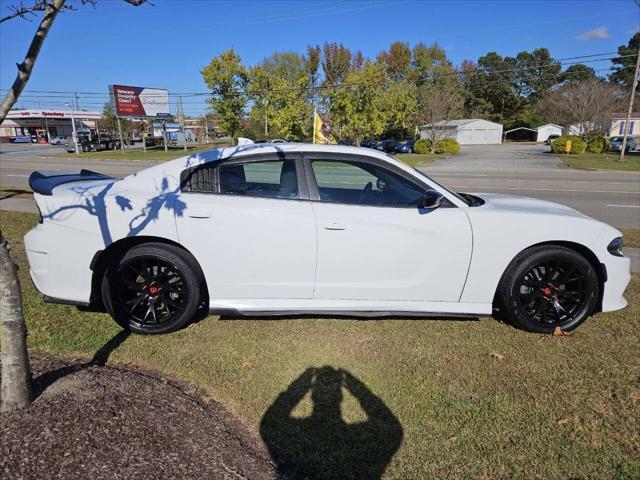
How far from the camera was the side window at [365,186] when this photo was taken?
138 inches

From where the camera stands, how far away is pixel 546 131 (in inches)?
2822

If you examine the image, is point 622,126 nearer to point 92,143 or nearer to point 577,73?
point 577,73

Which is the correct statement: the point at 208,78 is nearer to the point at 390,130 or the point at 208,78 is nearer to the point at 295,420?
the point at 390,130

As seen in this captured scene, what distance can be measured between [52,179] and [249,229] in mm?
2016

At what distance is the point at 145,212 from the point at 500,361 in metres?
3.00

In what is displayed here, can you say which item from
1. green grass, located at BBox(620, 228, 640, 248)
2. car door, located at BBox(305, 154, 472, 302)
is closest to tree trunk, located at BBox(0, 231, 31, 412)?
car door, located at BBox(305, 154, 472, 302)

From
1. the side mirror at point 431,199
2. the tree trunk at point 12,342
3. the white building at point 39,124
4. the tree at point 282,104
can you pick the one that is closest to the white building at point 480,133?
the tree at point 282,104

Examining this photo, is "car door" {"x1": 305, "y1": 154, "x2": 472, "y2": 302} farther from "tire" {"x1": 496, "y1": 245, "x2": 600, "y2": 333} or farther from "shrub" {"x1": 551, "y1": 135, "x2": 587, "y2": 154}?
"shrub" {"x1": 551, "y1": 135, "x2": 587, "y2": 154}

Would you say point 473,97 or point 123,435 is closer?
point 123,435

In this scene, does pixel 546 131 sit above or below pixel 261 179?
above

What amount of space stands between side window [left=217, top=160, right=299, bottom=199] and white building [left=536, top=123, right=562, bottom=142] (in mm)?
78970

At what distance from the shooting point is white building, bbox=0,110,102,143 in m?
67.5

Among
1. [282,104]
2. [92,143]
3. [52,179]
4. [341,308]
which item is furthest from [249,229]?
[92,143]

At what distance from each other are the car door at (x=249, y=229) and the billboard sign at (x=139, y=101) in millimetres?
44919
